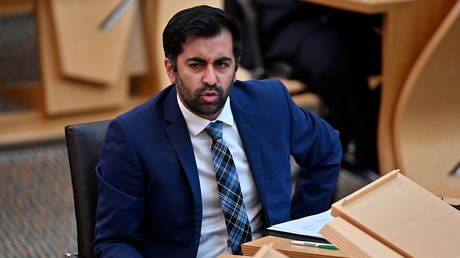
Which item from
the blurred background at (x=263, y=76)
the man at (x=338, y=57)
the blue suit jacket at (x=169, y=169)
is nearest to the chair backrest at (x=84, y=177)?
the blue suit jacket at (x=169, y=169)

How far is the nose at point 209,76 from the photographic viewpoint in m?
1.74

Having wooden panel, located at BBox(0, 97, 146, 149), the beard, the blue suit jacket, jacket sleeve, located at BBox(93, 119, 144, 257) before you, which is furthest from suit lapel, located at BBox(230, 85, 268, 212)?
wooden panel, located at BBox(0, 97, 146, 149)

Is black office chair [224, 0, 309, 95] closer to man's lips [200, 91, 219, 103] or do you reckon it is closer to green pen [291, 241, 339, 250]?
man's lips [200, 91, 219, 103]

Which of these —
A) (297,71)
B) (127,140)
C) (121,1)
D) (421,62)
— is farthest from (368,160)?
(127,140)

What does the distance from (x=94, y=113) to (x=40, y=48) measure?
0.52 m

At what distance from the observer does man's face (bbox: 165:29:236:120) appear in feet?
5.72

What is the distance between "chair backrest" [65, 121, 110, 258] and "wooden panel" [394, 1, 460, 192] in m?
1.53

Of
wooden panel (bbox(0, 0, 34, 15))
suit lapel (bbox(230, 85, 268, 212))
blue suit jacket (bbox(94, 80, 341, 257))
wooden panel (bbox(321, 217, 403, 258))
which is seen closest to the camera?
wooden panel (bbox(321, 217, 403, 258))

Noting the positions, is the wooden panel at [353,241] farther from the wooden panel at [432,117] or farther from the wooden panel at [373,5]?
the wooden panel at [432,117]

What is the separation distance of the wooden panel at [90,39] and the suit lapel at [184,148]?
279cm

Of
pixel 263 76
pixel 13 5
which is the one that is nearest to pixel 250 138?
pixel 263 76

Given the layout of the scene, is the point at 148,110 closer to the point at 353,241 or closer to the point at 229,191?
the point at 229,191

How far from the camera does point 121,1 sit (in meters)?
4.64

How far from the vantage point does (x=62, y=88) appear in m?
4.63
